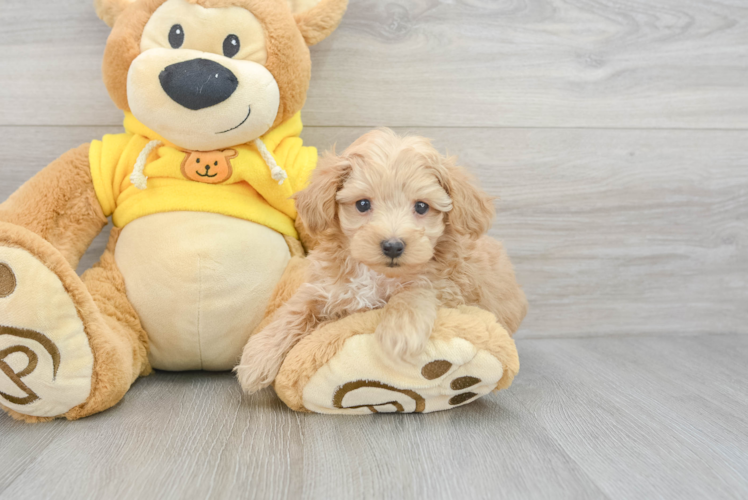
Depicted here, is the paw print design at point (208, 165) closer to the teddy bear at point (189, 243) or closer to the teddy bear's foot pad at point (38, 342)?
the teddy bear at point (189, 243)

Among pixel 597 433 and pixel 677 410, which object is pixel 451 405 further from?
pixel 677 410

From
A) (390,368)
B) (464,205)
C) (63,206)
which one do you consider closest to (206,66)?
(63,206)

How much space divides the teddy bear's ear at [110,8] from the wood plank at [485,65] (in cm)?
13

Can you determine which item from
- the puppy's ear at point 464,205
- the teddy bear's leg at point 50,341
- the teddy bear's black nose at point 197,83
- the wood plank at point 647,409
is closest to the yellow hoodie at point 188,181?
the teddy bear's black nose at point 197,83

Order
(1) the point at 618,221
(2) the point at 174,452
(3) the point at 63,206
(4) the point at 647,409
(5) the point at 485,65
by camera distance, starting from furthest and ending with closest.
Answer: (1) the point at 618,221
(5) the point at 485,65
(3) the point at 63,206
(4) the point at 647,409
(2) the point at 174,452

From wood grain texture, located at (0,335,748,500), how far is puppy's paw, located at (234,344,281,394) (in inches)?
2.4

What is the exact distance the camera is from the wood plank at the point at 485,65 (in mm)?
1402

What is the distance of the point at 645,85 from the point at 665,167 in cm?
25

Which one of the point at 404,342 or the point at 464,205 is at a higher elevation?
the point at 464,205

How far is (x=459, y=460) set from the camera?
889 mm

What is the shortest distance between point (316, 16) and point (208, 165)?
0.43 m

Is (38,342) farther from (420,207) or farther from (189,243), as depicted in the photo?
(420,207)

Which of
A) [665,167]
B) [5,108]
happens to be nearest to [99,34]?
[5,108]

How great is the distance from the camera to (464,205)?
39.6 inches
